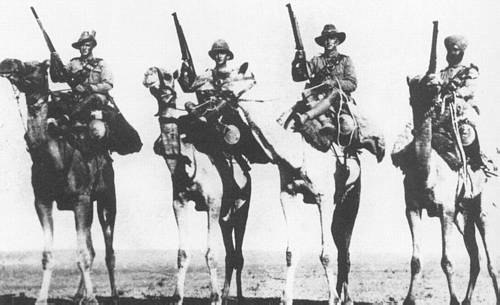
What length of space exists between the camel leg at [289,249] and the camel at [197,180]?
870 millimetres

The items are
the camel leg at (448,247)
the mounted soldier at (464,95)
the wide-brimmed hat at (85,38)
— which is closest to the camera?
the camel leg at (448,247)

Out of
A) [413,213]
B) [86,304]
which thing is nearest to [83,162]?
[86,304]

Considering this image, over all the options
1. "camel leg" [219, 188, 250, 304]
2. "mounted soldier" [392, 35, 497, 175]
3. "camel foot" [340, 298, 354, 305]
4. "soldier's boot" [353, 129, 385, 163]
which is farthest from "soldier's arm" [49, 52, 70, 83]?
"camel foot" [340, 298, 354, 305]

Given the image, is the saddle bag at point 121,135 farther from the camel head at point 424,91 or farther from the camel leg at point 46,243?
the camel head at point 424,91

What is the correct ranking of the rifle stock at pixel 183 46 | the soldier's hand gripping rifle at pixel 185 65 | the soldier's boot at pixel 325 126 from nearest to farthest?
the soldier's boot at pixel 325 126, the soldier's hand gripping rifle at pixel 185 65, the rifle stock at pixel 183 46

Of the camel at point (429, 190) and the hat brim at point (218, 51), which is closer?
the camel at point (429, 190)

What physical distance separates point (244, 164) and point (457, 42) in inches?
137

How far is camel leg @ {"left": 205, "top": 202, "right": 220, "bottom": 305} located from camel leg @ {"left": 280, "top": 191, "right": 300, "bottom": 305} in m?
0.91

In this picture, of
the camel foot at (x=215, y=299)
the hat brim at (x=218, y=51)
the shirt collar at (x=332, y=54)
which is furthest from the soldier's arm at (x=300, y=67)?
the camel foot at (x=215, y=299)

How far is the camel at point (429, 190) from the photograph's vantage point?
31.6 ft

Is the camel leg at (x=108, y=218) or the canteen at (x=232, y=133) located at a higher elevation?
the canteen at (x=232, y=133)

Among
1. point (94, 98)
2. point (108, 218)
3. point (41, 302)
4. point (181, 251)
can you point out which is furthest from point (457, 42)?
point (41, 302)

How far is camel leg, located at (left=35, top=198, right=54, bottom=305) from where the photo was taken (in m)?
9.59

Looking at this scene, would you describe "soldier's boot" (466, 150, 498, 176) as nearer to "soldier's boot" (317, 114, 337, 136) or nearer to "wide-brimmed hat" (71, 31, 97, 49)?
"soldier's boot" (317, 114, 337, 136)
